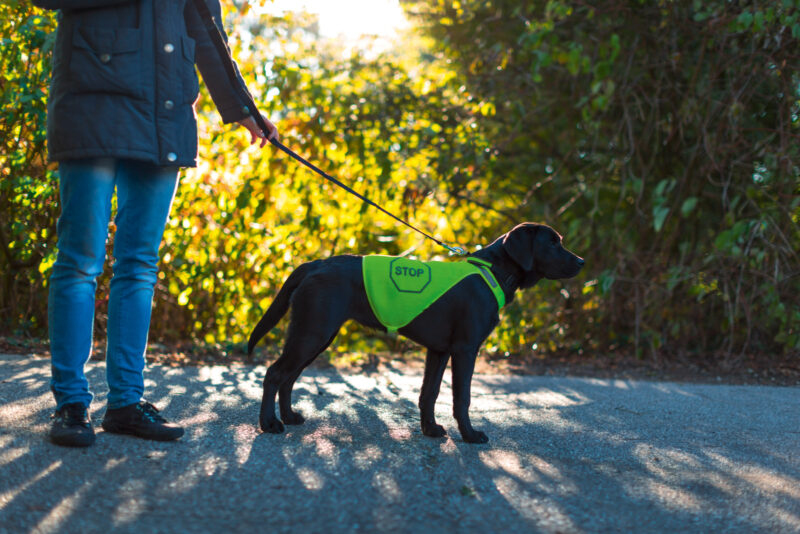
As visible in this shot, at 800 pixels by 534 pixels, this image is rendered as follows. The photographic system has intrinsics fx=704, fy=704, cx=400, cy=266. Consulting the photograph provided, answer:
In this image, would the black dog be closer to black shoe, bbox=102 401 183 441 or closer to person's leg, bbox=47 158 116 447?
black shoe, bbox=102 401 183 441

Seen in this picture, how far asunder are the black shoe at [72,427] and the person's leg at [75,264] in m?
0.03

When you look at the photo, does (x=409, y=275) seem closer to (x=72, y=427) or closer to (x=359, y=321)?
(x=359, y=321)

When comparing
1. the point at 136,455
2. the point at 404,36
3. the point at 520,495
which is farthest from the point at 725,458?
the point at 404,36

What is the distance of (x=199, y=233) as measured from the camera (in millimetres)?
5652

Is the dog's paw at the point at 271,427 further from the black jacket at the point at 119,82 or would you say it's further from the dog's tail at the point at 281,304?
the black jacket at the point at 119,82

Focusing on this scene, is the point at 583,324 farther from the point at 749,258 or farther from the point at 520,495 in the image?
the point at 520,495

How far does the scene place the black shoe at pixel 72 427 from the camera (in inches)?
99.0

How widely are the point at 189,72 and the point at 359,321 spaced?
1.28m

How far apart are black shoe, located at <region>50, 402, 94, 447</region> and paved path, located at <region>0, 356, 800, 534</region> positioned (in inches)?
1.5

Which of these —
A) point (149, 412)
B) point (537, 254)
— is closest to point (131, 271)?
point (149, 412)

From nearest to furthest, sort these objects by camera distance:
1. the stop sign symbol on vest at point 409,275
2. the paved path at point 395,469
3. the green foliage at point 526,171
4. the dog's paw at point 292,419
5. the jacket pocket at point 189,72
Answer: the paved path at point 395,469
the jacket pocket at point 189,72
the stop sign symbol on vest at point 409,275
the dog's paw at point 292,419
the green foliage at point 526,171

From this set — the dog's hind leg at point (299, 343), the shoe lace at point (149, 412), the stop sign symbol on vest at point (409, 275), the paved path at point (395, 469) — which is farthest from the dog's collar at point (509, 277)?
the shoe lace at point (149, 412)

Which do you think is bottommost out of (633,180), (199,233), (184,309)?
(184,309)

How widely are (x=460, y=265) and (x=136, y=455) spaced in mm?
1604
